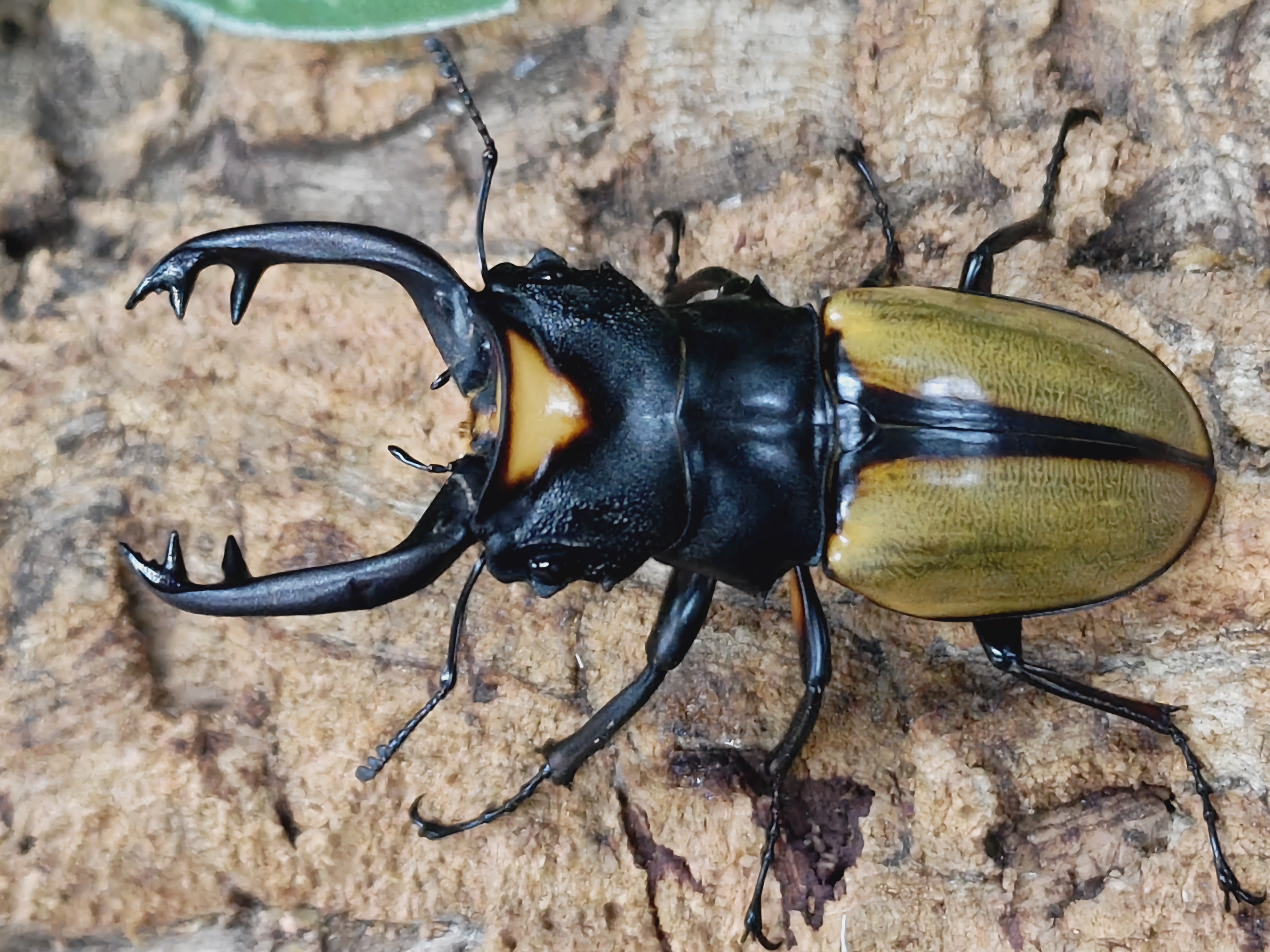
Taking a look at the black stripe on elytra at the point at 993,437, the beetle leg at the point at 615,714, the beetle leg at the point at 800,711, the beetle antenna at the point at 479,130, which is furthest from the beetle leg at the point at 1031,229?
the beetle antenna at the point at 479,130

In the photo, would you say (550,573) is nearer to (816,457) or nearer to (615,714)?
(615,714)

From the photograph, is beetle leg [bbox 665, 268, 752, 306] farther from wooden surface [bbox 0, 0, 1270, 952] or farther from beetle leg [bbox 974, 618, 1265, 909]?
beetle leg [bbox 974, 618, 1265, 909]

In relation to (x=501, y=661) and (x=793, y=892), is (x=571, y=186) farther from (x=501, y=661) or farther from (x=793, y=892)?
(x=793, y=892)

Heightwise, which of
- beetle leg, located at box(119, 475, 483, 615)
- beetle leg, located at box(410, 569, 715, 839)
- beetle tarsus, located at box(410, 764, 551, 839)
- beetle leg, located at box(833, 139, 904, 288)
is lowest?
beetle tarsus, located at box(410, 764, 551, 839)

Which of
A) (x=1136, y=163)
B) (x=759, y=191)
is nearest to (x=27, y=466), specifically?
(x=759, y=191)

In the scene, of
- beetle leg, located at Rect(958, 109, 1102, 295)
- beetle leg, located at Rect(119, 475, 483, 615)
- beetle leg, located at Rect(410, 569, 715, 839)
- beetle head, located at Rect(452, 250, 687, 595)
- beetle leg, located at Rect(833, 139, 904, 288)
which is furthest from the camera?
beetle leg, located at Rect(833, 139, 904, 288)

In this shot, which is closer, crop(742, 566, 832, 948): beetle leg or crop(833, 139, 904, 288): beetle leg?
crop(742, 566, 832, 948): beetle leg

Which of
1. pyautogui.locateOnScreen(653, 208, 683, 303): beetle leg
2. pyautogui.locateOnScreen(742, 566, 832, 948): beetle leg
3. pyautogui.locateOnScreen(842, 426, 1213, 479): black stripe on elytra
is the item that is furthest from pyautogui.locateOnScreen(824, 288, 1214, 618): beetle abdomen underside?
pyautogui.locateOnScreen(653, 208, 683, 303): beetle leg
